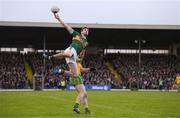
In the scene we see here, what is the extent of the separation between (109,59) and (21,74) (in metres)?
17.2

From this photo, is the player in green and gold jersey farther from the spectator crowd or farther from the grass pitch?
the spectator crowd

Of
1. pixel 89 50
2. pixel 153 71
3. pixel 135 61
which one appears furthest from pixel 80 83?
pixel 89 50

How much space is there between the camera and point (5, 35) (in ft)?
250

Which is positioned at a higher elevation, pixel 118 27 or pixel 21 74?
pixel 118 27

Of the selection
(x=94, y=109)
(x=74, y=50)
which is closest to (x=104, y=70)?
(x=94, y=109)

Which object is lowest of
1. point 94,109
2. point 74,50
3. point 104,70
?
point 94,109

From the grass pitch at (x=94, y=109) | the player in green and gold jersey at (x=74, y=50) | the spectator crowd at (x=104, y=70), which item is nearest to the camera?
the grass pitch at (x=94, y=109)

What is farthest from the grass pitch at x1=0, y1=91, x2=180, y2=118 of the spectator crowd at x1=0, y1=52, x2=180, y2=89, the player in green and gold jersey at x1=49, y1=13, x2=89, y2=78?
the spectator crowd at x1=0, y1=52, x2=180, y2=89

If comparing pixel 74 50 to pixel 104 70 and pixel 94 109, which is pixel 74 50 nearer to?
pixel 94 109

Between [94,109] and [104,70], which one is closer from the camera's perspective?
[94,109]

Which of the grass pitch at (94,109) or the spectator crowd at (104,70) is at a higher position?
the spectator crowd at (104,70)

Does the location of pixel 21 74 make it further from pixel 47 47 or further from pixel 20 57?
pixel 47 47

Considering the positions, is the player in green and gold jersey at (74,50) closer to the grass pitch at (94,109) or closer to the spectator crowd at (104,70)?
the grass pitch at (94,109)

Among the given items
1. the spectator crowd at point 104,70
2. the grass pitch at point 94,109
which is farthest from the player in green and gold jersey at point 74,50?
the spectator crowd at point 104,70
